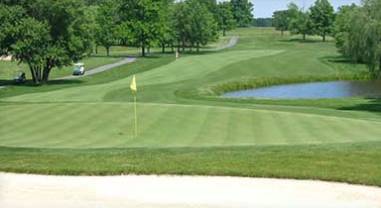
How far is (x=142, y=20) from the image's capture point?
9288 cm

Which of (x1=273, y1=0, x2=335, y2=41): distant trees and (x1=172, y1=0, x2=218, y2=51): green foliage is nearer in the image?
(x1=172, y1=0, x2=218, y2=51): green foliage

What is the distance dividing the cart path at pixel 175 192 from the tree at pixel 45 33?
4140 cm

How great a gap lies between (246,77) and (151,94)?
19.3 metres

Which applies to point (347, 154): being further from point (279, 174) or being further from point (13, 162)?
point (13, 162)

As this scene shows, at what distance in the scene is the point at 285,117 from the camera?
2545 cm

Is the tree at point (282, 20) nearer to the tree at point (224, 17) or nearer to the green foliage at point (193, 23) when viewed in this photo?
the tree at point (224, 17)

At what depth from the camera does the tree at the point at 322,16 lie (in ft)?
413

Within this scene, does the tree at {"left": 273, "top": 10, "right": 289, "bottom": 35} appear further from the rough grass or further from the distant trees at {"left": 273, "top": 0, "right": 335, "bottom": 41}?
the rough grass

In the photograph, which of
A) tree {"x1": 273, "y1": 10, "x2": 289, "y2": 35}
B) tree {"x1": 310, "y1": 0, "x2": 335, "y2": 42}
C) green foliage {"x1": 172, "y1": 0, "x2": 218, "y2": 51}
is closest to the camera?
green foliage {"x1": 172, "y1": 0, "x2": 218, "y2": 51}

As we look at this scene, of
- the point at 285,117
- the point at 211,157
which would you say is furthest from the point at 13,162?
the point at 285,117

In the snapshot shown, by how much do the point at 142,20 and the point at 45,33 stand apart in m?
40.8

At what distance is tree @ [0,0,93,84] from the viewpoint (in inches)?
2046

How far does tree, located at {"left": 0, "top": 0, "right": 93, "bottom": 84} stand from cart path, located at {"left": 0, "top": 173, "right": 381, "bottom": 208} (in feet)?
136

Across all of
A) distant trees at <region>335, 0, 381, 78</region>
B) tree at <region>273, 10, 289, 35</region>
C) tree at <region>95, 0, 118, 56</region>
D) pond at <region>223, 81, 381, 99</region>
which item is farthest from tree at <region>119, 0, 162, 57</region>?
tree at <region>273, 10, 289, 35</region>
